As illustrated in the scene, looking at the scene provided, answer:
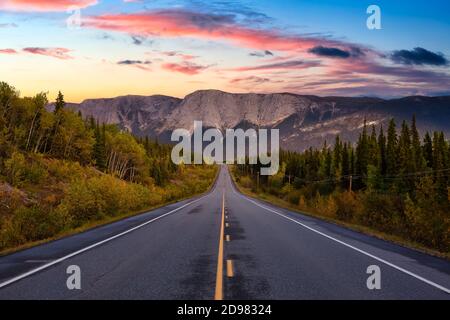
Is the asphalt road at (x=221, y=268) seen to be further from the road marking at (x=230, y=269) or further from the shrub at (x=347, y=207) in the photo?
the shrub at (x=347, y=207)

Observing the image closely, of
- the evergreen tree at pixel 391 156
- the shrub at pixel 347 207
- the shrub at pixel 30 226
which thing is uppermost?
the evergreen tree at pixel 391 156

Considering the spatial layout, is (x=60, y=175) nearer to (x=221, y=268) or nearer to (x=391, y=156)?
(x=391, y=156)

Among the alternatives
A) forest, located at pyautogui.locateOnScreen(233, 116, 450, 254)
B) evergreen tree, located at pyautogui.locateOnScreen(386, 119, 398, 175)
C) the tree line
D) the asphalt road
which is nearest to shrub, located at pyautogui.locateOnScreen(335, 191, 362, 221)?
forest, located at pyautogui.locateOnScreen(233, 116, 450, 254)

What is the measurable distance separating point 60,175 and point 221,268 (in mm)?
56833

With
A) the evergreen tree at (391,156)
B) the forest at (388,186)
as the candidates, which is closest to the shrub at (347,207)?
the forest at (388,186)

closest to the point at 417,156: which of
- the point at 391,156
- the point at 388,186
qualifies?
the point at 391,156

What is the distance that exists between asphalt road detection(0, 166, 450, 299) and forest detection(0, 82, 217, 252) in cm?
308

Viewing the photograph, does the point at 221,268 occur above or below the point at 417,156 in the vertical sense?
below

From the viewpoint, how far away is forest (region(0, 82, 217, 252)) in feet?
65.1

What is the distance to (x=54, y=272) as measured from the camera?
9969 millimetres

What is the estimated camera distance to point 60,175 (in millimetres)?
62594

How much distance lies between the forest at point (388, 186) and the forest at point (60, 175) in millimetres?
15312

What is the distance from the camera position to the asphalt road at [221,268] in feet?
26.9
